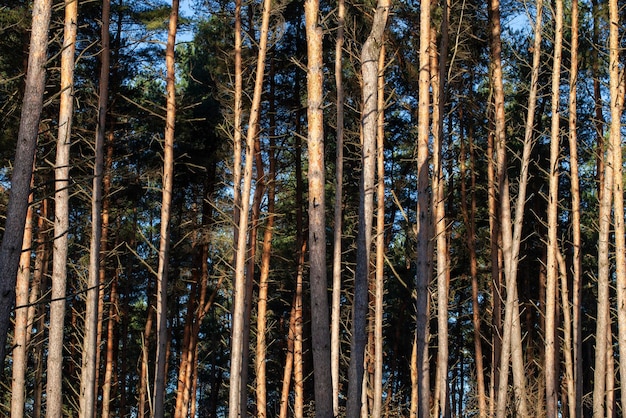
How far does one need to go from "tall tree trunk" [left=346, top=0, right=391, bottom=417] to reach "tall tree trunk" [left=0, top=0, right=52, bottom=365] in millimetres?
4099

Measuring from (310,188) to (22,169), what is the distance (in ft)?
10.8

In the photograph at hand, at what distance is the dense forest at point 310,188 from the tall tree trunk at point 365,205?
0.03 meters

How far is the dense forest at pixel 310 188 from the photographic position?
9977 millimetres

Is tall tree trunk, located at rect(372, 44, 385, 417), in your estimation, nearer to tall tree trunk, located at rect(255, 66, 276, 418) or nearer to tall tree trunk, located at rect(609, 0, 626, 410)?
tall tree trunk, located at rect(255, 66, 276, 418)

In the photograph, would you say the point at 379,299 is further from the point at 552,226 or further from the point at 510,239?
the point at 552,226

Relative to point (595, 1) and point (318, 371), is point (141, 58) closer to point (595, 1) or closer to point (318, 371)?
point (595, 1)

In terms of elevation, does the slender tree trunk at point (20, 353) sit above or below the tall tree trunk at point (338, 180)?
below

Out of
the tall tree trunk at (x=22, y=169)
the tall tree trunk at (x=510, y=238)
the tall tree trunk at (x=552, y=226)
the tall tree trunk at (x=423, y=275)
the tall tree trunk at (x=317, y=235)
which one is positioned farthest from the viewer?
the tall tree trunk at (x=552, y=226)

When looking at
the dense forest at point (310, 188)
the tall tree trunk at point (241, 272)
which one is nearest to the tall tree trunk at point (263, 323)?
the dense forest at point (310, 188)

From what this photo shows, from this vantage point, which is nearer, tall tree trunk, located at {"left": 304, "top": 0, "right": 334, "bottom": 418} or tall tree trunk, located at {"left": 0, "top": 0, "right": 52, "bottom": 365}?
tall tree trunk, located at {"left": 0, "top": 0, "right": 52, "bottom": 365}

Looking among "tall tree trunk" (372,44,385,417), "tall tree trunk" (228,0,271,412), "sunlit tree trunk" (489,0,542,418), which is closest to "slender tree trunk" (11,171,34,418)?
"tall tree trunk" (228,0,271,412)

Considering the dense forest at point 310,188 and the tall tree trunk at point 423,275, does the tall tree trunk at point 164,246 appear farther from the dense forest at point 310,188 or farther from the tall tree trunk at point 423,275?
the tall tree trunk at point 423,275

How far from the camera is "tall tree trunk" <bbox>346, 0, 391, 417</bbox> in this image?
9172 millimetres

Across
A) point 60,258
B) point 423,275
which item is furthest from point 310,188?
point 60,258
